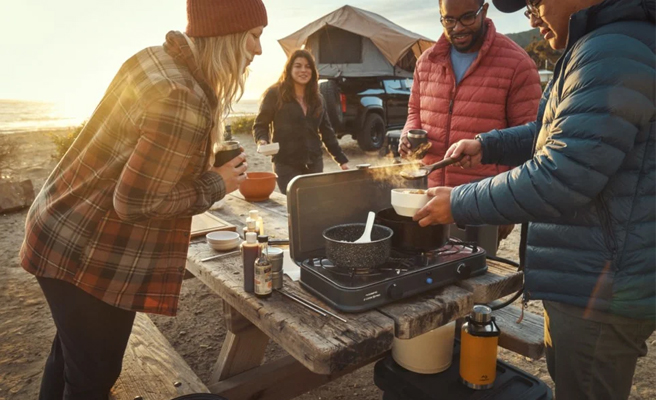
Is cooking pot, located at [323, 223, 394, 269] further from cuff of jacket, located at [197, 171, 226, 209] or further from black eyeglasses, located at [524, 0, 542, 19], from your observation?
black eyeglasses, located at [524, 0, 542, 19]

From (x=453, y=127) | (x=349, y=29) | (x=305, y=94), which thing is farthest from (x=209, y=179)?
(x=349, y=29)

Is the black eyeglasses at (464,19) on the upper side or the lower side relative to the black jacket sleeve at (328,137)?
upper

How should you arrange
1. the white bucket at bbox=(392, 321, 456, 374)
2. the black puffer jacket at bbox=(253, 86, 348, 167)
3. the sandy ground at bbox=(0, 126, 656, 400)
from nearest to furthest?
the white bucket at bbox=(392, 321, 456, 374)
the sandy ground at bbox=(0, 126, 656, 400)
the black puffer jacket at bbox=(253, 86, 348, 167)

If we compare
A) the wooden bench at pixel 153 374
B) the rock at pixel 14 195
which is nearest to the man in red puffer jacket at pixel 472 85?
the wooden bench at pixel 153 374

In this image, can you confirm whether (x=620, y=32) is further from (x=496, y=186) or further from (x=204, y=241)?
(x=204, y=241)

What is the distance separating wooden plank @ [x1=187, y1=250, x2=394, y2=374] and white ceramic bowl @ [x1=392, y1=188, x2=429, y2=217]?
40cm

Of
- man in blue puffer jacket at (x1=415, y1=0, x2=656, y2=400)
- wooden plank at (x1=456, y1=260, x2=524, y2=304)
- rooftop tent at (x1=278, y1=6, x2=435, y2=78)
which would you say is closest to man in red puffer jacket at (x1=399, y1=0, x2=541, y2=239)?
wooden plank at (x1=456, y1=260, x2=524, y2=304)

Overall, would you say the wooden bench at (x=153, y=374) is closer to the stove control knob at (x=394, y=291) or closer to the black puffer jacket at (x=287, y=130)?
the stove control knob at (x=394, y=291)

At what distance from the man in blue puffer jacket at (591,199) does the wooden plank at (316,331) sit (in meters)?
0.48

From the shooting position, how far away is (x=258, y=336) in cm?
265

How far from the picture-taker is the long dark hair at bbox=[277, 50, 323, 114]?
473 centimetres

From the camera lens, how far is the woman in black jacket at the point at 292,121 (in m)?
4.70

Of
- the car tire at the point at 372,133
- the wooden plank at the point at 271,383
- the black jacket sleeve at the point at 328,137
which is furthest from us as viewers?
the car tire at the point at 372,133

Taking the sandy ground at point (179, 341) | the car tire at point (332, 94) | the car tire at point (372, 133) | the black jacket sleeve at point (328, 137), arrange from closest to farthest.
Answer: the sandy ground at point (179, 341) → the black jacket sleeve at point (328, 137) → the car tire at point (332, 94) → the car tire at point (372, 133)
